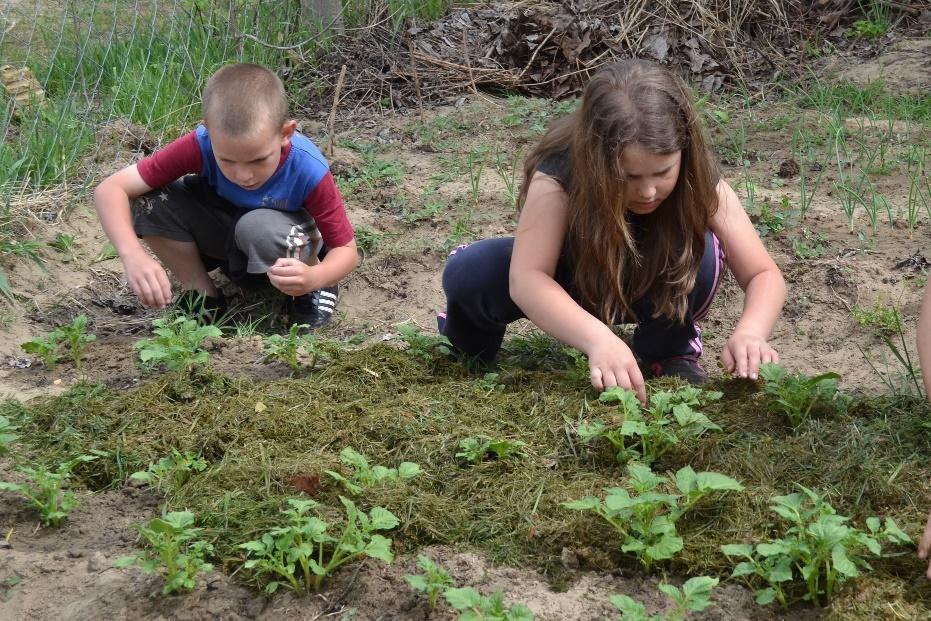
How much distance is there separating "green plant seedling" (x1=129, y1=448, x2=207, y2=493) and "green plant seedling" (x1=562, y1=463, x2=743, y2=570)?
1039mm

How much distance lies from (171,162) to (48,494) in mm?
1670

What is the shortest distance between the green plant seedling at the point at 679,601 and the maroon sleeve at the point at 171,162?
254 cm

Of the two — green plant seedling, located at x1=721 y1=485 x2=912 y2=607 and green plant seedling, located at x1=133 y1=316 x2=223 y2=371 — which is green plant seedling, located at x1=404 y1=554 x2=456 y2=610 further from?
green plant seedling, located at x1=133 y1=316 x2=223 y2=371

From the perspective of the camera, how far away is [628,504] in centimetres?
216

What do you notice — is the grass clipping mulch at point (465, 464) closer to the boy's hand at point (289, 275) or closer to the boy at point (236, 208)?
the boy's hand at point (289, 275)

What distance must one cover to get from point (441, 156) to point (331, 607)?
3.59 metres

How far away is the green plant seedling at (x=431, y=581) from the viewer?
2064mm

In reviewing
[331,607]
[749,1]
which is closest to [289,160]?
[331,607]

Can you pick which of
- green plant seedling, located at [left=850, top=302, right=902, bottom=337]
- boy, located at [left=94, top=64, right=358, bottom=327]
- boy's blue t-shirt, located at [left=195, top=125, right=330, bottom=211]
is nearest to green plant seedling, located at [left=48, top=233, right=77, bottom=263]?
boy, located at [left=94, top=64, right=358, bottom=327]

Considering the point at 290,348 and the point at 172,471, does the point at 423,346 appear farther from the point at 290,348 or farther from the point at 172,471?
the point at 172,471

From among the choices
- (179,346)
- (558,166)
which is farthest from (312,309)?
(558,166)

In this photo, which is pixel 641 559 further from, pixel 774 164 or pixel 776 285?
pixel 774 164

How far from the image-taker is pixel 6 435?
8.83ft

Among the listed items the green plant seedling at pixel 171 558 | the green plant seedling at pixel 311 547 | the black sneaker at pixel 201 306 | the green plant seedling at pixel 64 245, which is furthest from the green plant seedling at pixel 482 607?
the green plant seedling at pixel 64 245
